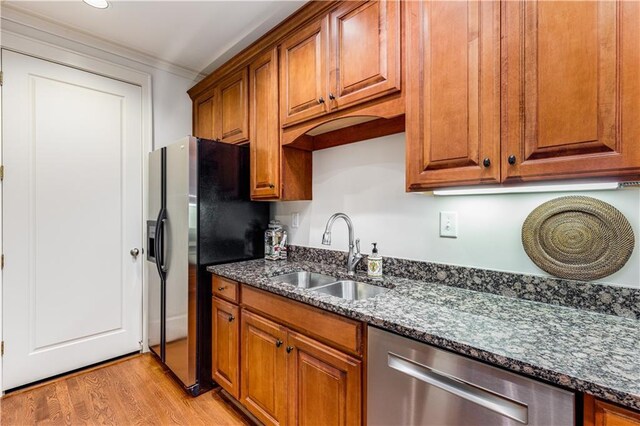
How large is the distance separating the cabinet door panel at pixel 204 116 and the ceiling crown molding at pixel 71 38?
1.27ft

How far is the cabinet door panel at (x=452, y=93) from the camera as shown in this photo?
109 centimetres

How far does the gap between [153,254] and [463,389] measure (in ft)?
7.59

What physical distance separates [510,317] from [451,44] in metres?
1.04

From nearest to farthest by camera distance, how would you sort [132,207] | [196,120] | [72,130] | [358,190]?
[358,190], [72,130], [132,207], [196,120]

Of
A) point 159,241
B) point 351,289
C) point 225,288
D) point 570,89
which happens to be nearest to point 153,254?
point 159,241

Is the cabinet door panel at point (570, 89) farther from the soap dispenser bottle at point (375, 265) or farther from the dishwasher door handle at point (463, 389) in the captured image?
the soap dispenser bottle at point (375, 265)

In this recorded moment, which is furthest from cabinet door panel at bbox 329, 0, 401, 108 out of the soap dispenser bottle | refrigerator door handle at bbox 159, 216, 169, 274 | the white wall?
refrigerator door handle at bbox 159, 216, 169, 274

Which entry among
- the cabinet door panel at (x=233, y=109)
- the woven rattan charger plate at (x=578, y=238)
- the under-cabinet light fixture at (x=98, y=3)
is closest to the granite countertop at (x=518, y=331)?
the woven rattan charger plate at (x=578, y=238)

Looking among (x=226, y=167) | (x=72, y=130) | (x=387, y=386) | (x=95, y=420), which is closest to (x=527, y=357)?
(x=387, y=386)

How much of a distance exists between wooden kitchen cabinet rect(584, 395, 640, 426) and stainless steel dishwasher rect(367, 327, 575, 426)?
0.10 ft

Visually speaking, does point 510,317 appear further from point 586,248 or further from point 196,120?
point 196,120

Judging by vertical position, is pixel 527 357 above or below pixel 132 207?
below

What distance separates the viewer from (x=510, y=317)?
108 cm

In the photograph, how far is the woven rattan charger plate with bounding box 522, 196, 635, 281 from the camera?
1.09 metres
